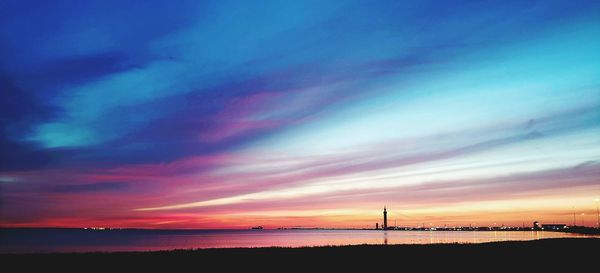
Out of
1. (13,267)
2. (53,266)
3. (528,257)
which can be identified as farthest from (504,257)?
(13,267)

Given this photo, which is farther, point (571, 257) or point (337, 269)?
point (571, 257)

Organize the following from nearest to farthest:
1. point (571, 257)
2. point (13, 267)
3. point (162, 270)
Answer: point (162, 270)
point (13, 267)
point (571, 257)

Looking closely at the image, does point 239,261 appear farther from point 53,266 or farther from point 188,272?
point 53,266

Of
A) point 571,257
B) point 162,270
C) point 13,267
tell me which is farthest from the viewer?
point 571,257

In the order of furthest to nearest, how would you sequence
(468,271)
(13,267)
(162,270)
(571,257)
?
1. (571,257)
2. (13,267)
3. (162,270)
4. (468,271)

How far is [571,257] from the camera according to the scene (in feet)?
82.2

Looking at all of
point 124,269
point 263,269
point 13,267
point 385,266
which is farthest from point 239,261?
point 13,267

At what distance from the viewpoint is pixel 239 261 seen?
25.5 meters

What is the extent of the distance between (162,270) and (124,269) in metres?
2.03

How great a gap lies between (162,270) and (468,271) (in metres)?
14.2

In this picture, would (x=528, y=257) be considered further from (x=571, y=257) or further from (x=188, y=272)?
(x=188, y=272)

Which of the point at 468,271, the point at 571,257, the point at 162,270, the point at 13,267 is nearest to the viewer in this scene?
the point at 468,271

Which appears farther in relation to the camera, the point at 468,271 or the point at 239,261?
the point at 239,261

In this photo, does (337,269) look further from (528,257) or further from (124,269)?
(528,257)
